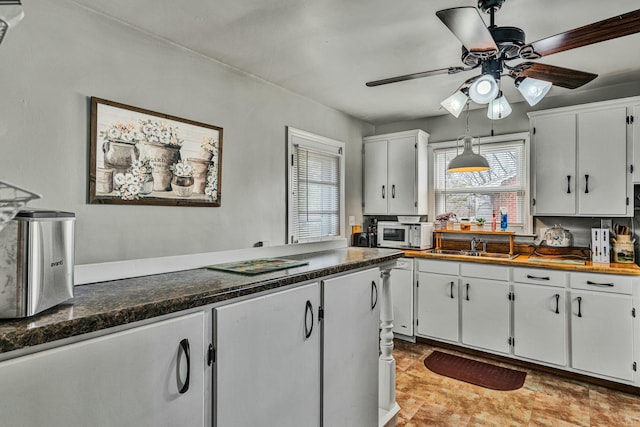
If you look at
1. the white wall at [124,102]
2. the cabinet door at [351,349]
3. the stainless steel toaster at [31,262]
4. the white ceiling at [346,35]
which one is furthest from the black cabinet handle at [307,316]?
the white ceiling at [346,35]

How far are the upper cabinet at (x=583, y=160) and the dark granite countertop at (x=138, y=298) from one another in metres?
2.46

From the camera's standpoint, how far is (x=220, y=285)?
1.40 meters

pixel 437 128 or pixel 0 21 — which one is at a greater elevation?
pixel 437 128

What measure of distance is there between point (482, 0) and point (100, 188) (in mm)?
2260

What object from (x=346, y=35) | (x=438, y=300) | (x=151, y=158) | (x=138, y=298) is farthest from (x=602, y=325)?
(x=151, y=158)

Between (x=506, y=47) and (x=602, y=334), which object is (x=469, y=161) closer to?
(x=506, y=47)

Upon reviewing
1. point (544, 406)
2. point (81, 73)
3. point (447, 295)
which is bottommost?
point (544, 406)

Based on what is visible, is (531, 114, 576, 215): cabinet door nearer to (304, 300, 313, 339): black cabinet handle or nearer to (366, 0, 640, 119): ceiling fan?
(366, 0, 640, 119): ceiling fan

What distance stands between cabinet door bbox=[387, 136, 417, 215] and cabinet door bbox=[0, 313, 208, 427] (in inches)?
131

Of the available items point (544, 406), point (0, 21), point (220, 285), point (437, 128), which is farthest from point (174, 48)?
point (544, 406)

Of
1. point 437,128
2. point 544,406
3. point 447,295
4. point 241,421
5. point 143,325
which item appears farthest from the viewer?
point 437,128

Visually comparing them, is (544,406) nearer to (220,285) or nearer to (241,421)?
(241,421)

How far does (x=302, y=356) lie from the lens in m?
1.67

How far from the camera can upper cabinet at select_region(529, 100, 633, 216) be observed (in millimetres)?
3070
